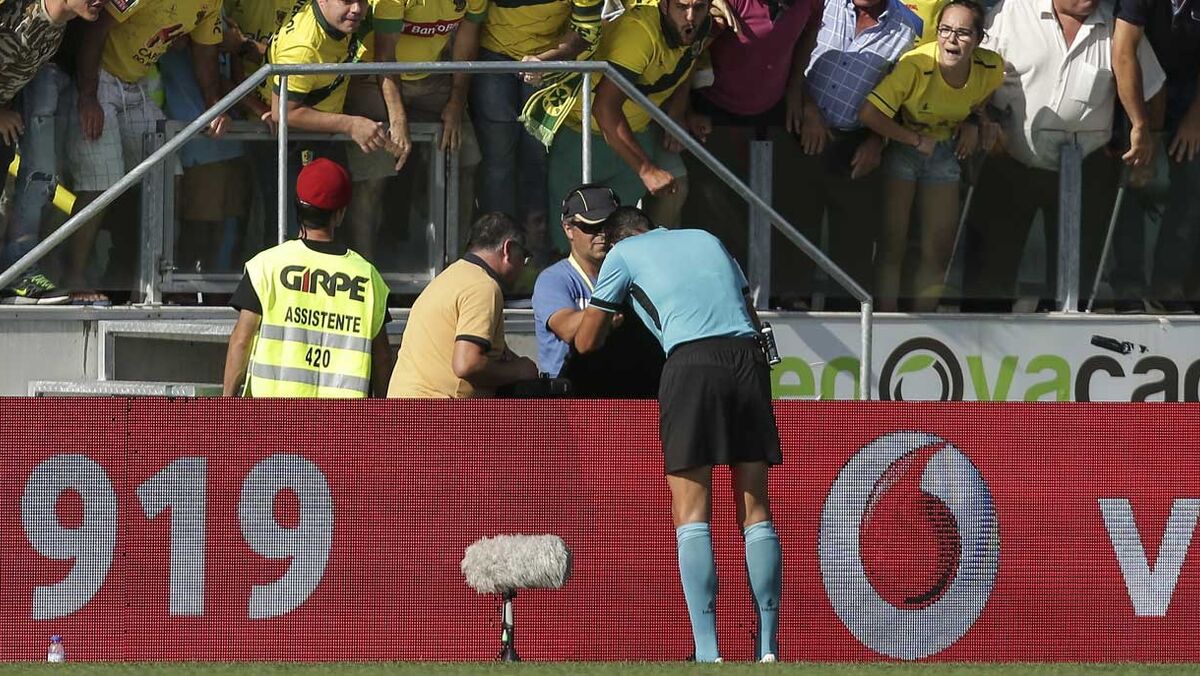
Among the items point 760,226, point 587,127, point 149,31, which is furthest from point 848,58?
point 149,31

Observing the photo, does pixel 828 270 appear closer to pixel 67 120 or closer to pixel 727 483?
pixel 727 483

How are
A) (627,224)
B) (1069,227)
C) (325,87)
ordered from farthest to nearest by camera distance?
1. (1069,227)
2. (325,87)
3. (627,224)

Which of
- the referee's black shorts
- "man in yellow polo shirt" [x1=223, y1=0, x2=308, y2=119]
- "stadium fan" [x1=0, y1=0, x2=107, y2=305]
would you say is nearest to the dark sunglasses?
the referee's black shorts

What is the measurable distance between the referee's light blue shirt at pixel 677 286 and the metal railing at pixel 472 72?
1454 millimetres

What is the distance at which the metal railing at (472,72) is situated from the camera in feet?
Result: 26.6

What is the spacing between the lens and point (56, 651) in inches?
289

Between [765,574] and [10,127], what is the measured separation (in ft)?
12.0

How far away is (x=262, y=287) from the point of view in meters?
7.70

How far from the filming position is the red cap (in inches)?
308

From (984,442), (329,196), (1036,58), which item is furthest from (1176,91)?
(329,196)

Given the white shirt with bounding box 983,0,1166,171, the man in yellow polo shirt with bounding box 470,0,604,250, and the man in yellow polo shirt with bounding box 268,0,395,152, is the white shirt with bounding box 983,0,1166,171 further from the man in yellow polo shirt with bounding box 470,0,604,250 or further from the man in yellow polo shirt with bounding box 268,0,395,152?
the man in yellow polo shirt with bounding box 268,0,395,152

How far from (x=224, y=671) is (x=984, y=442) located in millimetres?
2898

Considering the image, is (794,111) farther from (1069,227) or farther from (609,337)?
(609,337)

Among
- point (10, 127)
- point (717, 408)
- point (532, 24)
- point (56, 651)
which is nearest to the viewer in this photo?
point (717, 408)
